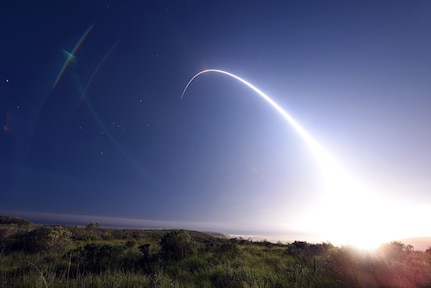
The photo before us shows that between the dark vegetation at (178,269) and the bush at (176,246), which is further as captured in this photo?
the bush at (176,246)

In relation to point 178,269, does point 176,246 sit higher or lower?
higher

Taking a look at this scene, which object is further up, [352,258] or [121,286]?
[352,258]

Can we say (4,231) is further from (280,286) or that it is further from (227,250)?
(280,286)

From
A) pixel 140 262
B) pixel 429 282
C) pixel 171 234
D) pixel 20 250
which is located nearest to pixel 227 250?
pixel 171 234

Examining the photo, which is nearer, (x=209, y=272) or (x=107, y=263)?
(x=209, y=272)

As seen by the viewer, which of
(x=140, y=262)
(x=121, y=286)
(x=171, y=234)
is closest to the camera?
(x=121, y=286)

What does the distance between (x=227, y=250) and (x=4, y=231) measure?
63.2 ft

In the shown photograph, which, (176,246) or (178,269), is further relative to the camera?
(176,246)

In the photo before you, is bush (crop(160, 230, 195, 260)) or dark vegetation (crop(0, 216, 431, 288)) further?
bush (crop(160, 230, 195, 260))

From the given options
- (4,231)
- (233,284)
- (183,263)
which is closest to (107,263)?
(183,263)

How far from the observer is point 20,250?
1413cm

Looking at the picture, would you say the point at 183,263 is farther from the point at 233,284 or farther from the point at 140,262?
the point at 233,284

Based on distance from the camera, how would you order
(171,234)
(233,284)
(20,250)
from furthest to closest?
(171,234), (20,250), (233,284)

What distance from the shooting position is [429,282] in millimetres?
9656
